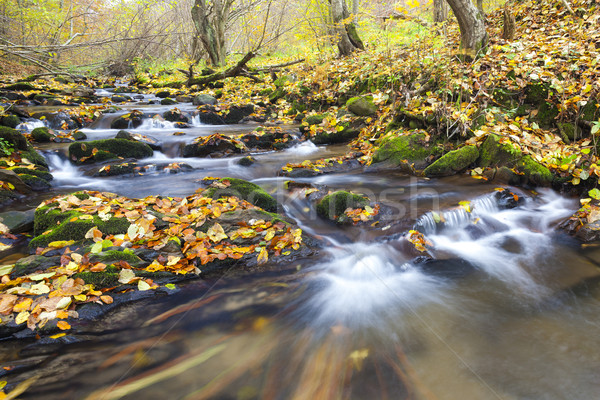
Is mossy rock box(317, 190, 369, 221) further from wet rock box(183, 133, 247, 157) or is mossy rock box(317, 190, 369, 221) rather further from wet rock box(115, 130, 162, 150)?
wet rock box(115, 130, 162, 150)

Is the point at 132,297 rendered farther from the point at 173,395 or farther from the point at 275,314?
the point at 275,314

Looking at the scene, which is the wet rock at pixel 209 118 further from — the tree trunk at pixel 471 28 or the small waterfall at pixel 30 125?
the tree trunk at pixel 471 28

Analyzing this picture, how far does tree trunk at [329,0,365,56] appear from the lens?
12.4 meters

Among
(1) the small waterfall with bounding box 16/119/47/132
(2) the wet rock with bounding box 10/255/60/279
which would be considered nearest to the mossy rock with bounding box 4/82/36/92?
(1) the small waterfall with bounding box 16/119/47/132

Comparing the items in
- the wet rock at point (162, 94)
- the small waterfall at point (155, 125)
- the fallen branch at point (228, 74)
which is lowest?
the small waterfall at point (155, 125)

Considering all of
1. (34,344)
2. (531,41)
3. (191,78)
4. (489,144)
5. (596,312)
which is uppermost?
(191,78)

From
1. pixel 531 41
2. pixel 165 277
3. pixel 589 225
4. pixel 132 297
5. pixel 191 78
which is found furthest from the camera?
pixel 191 78

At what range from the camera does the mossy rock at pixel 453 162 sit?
611 cm

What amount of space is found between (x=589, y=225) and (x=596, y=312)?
5.60 feet

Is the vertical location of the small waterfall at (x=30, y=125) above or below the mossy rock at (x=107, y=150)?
above

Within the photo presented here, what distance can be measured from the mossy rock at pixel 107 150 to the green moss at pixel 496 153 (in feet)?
24.8

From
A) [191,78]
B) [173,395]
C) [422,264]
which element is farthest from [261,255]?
[191,78]

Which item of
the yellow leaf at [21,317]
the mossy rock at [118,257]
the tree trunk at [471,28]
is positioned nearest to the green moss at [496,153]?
the tree trunk at [471,28]

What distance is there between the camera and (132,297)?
3.12 m
